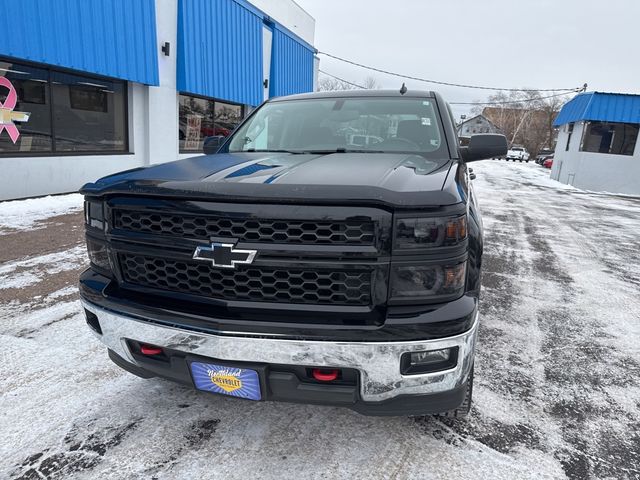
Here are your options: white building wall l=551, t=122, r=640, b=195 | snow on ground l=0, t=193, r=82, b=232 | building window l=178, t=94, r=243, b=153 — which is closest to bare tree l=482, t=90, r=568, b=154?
white building wall l=551, t=122, r=640, b=195

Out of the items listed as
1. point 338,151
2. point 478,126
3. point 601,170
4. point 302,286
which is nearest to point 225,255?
point 302,286

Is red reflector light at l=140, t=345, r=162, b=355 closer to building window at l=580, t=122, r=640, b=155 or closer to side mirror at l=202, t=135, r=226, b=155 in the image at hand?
side mirror at l=202, t=135, r=226, b=155

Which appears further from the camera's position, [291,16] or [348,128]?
[291,16]

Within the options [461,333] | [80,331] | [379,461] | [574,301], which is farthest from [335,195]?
[574,301]

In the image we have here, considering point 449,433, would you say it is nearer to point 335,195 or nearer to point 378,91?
point 335,195

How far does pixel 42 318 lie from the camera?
347 cm

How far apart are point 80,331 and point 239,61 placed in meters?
13.4

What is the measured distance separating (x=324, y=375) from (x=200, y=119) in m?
14.0

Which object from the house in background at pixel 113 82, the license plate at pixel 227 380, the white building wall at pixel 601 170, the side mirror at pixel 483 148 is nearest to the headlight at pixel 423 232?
the license plate at pixel 227 380

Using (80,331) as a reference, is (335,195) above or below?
above

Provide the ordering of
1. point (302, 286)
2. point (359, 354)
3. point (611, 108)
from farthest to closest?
point (611, 108)
point (302, 286)
point (359, 354)

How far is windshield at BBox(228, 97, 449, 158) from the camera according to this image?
9.82 ft

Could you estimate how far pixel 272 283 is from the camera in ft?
5.93

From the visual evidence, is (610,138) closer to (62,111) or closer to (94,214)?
(62,111)
